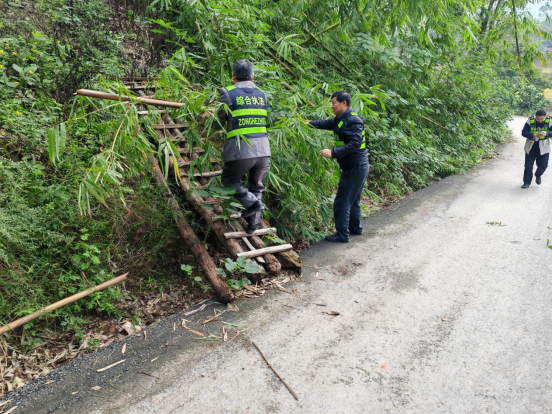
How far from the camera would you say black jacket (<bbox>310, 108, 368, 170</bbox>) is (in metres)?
4.78

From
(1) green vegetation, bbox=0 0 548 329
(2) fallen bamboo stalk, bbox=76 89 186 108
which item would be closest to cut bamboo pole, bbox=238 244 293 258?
(1) green vegetation, bbox=0 0 548 329

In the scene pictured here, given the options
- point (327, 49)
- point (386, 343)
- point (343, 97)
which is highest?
point (327, 49)

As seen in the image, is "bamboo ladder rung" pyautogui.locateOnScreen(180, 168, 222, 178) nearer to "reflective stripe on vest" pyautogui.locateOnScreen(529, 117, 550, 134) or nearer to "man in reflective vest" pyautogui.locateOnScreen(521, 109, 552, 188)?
"man in reflective vest" pyautogui.locateOnScreen(521, 109, 552, 188)

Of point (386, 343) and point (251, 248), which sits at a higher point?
point (251, 248)

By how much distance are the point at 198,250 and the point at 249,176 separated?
984 millimetres

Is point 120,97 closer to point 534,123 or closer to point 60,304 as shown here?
point 60,304

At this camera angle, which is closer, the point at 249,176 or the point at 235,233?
the point at 235,233

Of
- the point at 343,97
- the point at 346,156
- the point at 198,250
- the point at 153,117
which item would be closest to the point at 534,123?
the point at 346,156

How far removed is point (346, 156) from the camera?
16.5 ft

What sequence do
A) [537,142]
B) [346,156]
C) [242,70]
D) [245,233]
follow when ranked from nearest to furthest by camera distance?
[242,70], [245,233], [346,156], [537,142]

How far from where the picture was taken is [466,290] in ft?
13.3

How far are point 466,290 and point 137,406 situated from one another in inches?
125

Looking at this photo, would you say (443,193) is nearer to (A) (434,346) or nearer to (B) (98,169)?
(A) (434,346)

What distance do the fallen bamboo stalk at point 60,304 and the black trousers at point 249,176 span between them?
4.52ft
